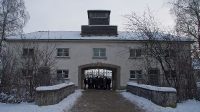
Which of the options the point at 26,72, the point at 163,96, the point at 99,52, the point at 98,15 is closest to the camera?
the point at 163,96

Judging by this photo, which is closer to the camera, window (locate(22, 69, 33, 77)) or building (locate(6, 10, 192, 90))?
window (locate(22, 69, 33, 77))

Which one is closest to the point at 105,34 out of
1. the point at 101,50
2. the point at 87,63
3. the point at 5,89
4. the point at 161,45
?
the point at 101,50

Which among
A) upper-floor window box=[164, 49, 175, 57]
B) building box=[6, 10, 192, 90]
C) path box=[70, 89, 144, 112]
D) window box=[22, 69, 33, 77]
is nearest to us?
path box=[70, 89, 144, 112]

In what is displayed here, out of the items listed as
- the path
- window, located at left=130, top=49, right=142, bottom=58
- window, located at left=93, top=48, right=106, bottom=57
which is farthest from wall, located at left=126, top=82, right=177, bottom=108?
window, located at left=93, top=48, right=106, bottom=57

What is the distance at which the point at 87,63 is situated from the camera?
24656mm

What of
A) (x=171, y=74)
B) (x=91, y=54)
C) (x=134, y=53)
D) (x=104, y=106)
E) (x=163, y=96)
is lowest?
(x=104, y=106)

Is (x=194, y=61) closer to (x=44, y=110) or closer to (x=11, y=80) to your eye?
(x=44, y=110)

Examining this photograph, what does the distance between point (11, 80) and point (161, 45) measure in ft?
31.1

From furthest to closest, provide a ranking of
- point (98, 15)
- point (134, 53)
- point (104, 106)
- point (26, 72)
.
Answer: point (98, 15)
point (134, 53)
point (26, 72)
point (104, 106)

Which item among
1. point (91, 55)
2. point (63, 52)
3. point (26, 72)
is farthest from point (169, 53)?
point (63, 52)

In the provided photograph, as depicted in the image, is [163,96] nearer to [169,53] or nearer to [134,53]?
A: [169,53]

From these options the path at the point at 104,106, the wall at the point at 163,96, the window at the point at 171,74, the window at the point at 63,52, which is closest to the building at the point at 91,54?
the window at the point at 63,52

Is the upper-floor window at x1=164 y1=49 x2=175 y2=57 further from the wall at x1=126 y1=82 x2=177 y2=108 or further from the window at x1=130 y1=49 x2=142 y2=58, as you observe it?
the window at x1=130 y1=49 x2=142 y2=58

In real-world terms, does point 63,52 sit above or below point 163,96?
above
